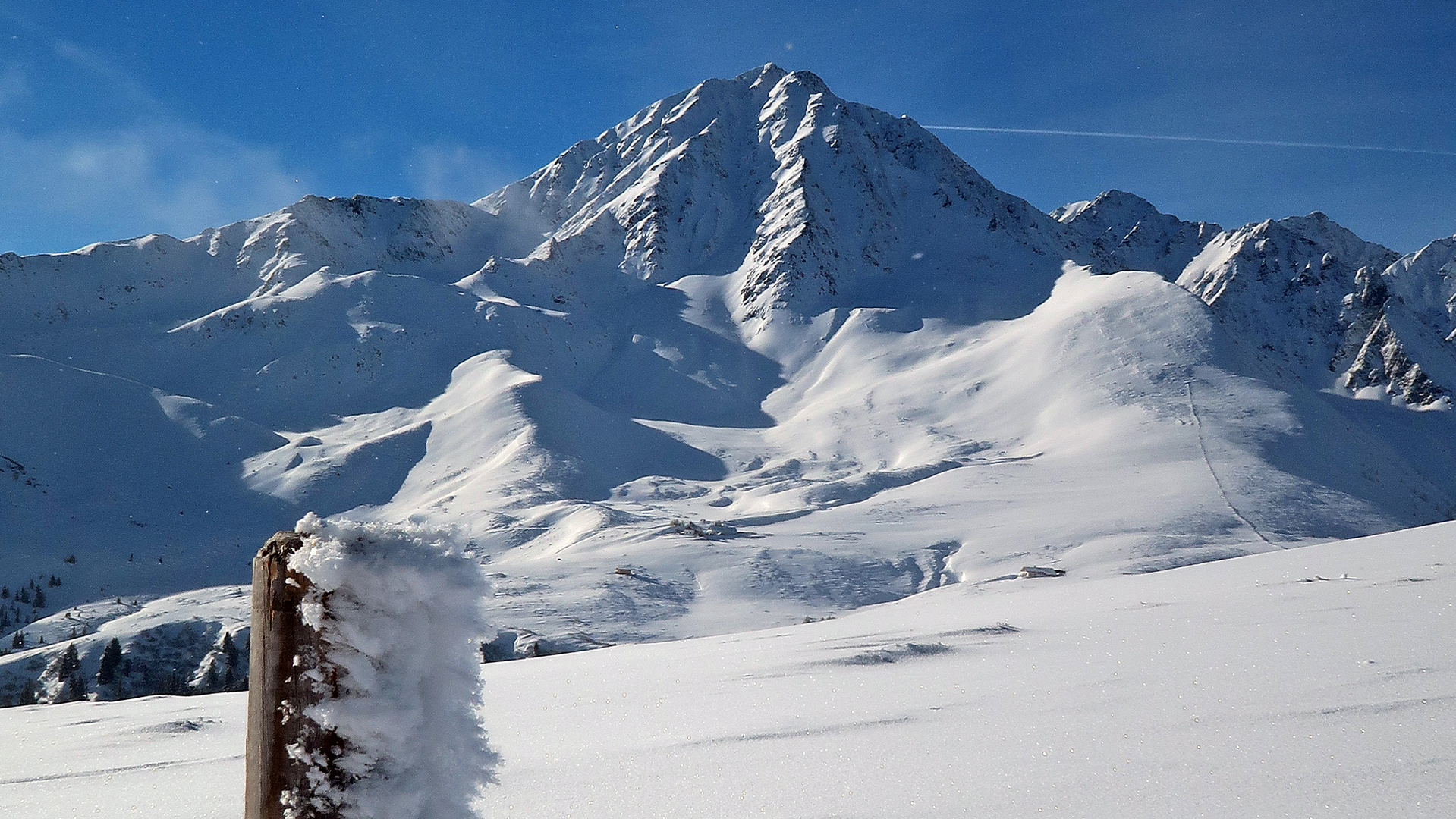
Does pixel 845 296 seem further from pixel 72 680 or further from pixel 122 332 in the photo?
pixel 72 680

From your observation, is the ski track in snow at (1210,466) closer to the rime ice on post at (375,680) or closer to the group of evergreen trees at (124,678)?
the group of evergreen trees at (124,678)

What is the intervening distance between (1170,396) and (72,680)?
5227cm

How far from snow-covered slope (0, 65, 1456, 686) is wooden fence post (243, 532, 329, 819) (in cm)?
37

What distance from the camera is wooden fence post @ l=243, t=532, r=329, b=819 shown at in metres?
1.70

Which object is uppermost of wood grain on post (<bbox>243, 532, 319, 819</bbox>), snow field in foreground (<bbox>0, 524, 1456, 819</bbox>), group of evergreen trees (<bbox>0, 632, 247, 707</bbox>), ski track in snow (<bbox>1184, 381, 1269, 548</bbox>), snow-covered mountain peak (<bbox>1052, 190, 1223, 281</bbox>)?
snow-covered mountain peak (<bbox>1052, 190, 1223, 281</bbox>)

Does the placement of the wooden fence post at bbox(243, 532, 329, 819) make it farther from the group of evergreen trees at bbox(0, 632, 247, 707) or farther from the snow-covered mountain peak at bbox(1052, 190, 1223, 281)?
the snow-covered mountain peak at bbox(1052, 190, 1223, 281)

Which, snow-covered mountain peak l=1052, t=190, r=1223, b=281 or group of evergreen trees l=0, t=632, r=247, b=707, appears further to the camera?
snow-covered mountain peak l=1052, t=190, r=1223, b=281

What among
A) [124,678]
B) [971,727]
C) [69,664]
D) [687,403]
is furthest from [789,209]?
[971,727]

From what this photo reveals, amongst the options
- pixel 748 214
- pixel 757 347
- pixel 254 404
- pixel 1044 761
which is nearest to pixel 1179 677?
pixel 1044 761

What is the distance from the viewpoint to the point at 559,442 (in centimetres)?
5347

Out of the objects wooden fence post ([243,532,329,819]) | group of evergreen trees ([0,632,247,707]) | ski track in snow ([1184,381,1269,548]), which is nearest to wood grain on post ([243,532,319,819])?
wooden fence post ([243,532,329,819])

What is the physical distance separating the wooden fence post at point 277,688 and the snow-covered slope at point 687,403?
1.20ft

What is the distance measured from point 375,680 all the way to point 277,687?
0.68 feet

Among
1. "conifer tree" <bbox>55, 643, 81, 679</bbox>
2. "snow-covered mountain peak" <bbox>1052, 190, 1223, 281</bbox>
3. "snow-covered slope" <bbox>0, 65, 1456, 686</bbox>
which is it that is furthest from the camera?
"snow-covered mountain peak" <bbox>1052, 190, 1223, 281</bbox>
